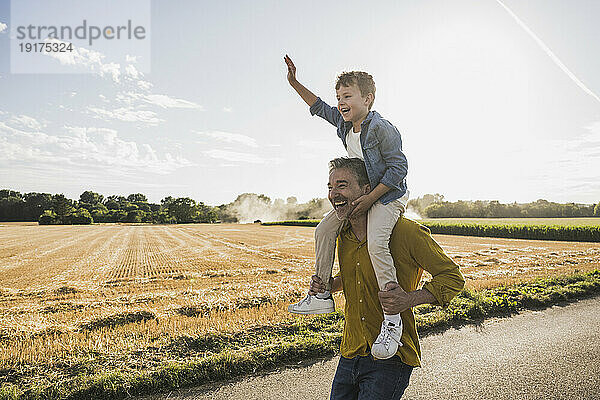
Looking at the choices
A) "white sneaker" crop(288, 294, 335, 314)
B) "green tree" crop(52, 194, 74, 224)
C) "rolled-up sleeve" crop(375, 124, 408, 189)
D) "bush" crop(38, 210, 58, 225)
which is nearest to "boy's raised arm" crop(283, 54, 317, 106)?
A: "rolled-up sleeve" crop(375, 124, 408, 189)

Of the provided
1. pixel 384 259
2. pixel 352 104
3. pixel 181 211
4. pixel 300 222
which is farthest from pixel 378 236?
pixel 181 211

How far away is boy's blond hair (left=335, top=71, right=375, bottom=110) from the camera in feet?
9.39

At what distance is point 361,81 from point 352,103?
155 millimetres

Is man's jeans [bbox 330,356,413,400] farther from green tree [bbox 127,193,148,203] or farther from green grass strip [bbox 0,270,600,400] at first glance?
green tree [bbox 127,193,148,203]

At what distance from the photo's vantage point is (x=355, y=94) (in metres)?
2.86

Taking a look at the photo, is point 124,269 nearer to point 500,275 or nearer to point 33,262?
point 33,262

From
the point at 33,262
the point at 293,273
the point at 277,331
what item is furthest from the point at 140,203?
the point at 277,331

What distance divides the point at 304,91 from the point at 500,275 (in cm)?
1466

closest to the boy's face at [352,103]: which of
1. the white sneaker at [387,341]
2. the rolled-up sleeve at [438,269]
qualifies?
the rolled-up sleeve at [438,269]

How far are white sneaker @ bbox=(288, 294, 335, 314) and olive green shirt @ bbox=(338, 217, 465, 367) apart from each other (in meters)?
0.25

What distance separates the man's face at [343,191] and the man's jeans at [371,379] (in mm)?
810

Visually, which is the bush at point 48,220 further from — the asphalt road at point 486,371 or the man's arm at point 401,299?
the man's arm at point 401,299

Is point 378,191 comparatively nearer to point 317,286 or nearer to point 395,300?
point 395,300

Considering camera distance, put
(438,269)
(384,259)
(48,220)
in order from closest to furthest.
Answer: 1. (438,269)
2. (384,259)
3. (48,220)
